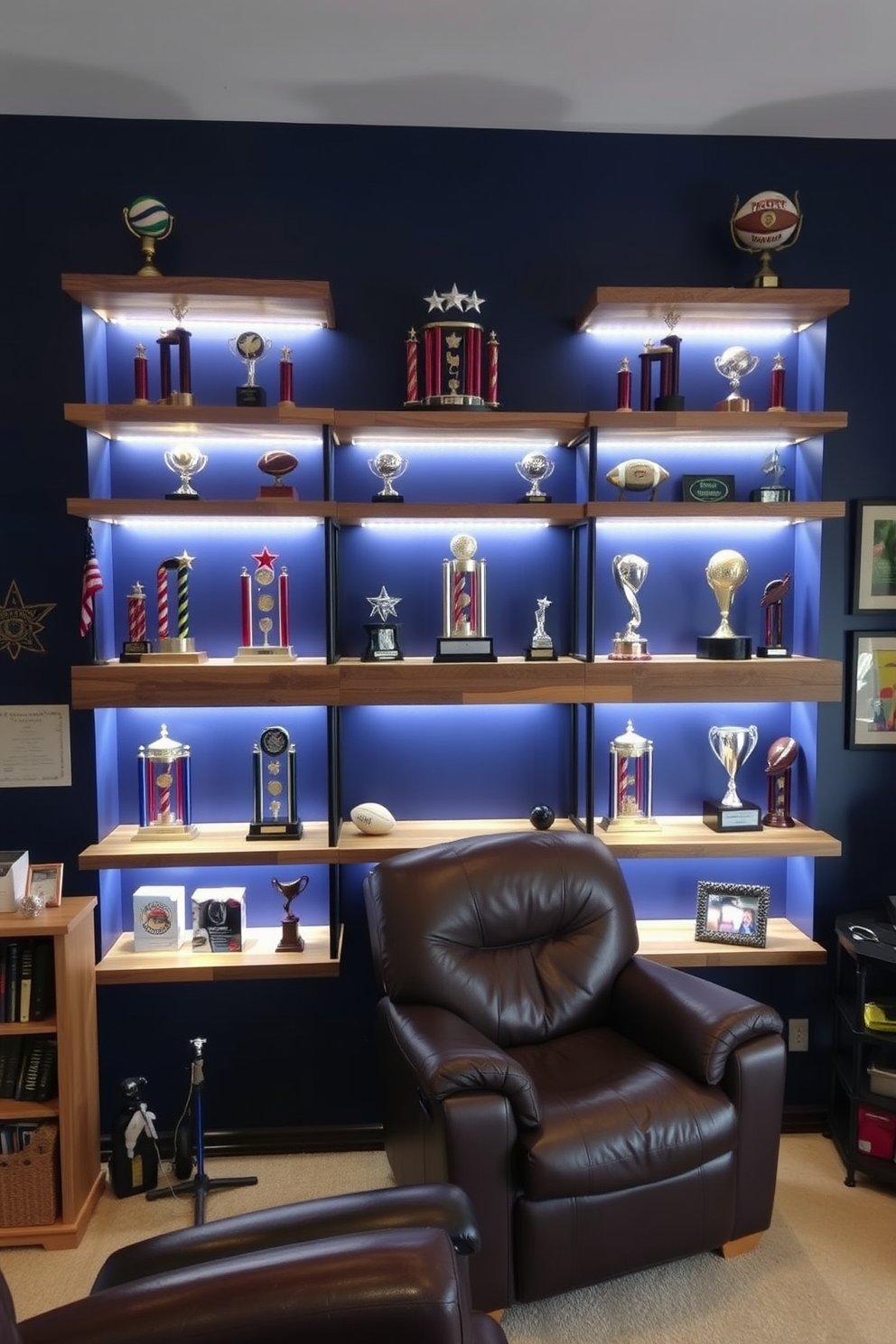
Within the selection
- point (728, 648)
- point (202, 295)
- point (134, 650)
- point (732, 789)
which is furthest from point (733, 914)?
point (202, 295)

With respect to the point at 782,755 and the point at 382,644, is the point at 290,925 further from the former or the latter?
the point at 782,755

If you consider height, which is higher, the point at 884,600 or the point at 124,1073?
the point at 884,600

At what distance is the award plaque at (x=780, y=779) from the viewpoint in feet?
9.53

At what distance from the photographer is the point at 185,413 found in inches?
101

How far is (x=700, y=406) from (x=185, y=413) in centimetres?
163

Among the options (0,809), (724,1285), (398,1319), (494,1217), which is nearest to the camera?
(398,1319)

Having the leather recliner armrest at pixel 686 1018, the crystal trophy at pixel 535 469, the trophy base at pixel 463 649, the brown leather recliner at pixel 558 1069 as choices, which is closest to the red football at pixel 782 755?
the brown leather recliner at pixel 558 1069

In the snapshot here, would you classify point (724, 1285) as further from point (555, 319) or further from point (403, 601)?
point (555, 319)

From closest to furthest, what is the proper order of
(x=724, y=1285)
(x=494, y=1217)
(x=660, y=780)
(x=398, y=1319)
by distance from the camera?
(x=398, y=1319) → (x=494, y=1217) → (x=724, y=1285) → (x=660, y=780)

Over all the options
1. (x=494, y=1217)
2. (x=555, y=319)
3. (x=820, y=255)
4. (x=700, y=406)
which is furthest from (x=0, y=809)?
(x=820, y=255)

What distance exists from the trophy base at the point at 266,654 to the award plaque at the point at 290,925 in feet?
2.23

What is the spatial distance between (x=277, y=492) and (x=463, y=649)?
Result: 0.73 m

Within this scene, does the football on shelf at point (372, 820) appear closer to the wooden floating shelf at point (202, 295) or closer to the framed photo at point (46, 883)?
the framed photo at point (46, 883)

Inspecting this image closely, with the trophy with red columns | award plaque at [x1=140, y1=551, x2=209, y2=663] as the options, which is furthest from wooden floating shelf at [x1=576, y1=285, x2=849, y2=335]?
award plaque at [x1=140, y1=551, x2=209, y2=663]
